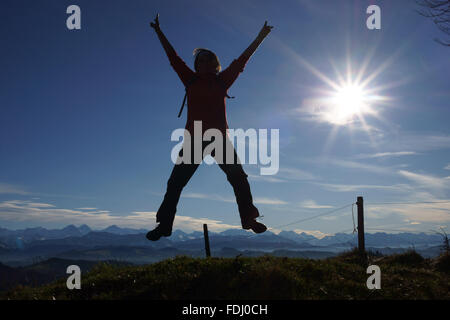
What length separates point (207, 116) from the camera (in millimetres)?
5742

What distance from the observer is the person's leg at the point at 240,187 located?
5734mm

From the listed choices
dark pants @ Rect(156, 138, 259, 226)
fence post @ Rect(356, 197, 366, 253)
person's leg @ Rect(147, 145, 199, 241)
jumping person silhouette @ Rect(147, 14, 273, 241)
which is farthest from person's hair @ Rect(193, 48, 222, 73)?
fence post @ Rect(356, 197, 366, 253)

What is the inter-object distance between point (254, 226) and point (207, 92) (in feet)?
8.68

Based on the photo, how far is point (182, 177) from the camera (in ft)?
18.6

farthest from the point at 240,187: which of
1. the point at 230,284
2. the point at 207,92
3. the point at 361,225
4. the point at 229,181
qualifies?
the point at 361,225

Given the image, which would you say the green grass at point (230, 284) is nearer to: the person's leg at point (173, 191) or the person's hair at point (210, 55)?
the person's leg at point (173, 191)

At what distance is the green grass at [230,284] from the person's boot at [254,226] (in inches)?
40.4

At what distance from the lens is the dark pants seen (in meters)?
5.67

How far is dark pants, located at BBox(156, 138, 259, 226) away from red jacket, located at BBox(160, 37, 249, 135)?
16.8 inches

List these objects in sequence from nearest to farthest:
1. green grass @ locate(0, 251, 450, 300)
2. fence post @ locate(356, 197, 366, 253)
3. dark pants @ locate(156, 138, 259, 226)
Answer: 1. green grass @ locate(0, 251, 450, 300)
2. dark pants @ locate(156, 138, 259, 226)
3. fence post @ locate(356, 197, 366, 253)

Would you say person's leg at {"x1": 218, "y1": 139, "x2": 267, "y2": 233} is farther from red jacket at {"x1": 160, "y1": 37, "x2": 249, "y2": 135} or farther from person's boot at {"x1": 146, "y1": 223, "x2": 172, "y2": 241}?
person's boot at {"x1": 146, "y1": 223, "x2": 172, "y2": 241}
